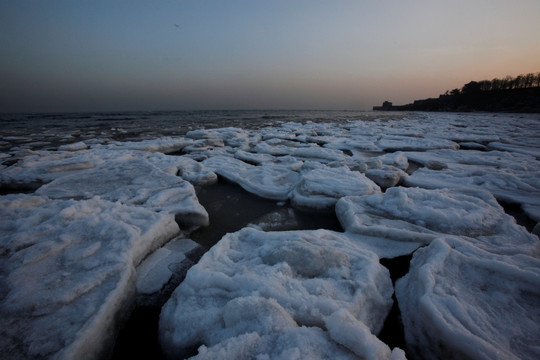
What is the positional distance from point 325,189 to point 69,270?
2443 mm

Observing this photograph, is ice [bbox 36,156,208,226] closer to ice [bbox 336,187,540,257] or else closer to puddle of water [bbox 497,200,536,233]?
ice [bbox 336,187,540,257]

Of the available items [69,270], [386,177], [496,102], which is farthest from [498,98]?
[69,270]

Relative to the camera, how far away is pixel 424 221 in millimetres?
2188

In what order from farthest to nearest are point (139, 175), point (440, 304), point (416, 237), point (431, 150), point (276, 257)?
point (431, 150)
point (139, 175)
point (416, 237)
point (276, 257)
point (440, 304)

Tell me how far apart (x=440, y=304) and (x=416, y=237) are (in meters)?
0.81

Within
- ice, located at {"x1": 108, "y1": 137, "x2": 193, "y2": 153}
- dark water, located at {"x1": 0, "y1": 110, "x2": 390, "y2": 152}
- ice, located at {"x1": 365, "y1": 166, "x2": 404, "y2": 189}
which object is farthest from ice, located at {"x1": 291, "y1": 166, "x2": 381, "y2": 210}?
dark water, located at {"x1": 0, "y1": 110, "x2": 390, "y2": 152}

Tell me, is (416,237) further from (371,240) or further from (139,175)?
(139,175)

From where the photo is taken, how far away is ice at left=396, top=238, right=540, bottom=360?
3.38ft

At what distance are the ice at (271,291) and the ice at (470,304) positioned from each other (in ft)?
0.59

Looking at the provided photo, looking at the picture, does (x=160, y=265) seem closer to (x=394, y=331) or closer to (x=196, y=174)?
(x=394, y=331)

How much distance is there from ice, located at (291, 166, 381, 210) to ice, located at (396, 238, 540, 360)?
1213mm

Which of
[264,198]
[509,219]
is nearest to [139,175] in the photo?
[264,198]

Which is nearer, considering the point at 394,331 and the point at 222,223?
the point at 394,331

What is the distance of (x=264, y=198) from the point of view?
315cm
